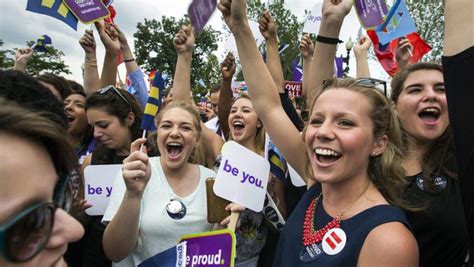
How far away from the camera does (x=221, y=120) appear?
4742mm

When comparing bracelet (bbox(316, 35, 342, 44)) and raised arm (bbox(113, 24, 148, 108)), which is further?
raised arm (bbox(113, 24, 148, 108))

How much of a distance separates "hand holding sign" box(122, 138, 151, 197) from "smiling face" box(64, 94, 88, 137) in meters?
1.61

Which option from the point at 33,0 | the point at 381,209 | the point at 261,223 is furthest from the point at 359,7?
the point at 33,0

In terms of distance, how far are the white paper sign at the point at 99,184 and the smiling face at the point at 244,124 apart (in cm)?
121

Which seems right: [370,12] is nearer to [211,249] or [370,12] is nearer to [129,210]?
[211,249]

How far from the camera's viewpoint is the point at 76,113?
3.58m

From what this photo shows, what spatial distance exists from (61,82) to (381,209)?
10.4 feet

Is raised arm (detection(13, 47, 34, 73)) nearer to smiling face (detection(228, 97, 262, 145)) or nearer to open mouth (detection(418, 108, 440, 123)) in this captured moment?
smiling face (detection(228, 97, 262, 145))

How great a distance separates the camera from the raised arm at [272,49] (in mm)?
3184

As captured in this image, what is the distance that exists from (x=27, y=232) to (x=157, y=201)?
5.77 feet

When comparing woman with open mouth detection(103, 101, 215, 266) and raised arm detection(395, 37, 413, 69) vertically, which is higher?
raised arm detection(395, 37, 413, 69)


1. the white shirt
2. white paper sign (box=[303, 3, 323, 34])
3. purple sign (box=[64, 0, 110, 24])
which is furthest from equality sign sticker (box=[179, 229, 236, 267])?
white paper sign (box=[303, 3, 323, 34])

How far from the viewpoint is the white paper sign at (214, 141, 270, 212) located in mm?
2535

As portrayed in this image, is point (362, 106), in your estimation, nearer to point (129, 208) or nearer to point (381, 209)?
point (381, 209)
